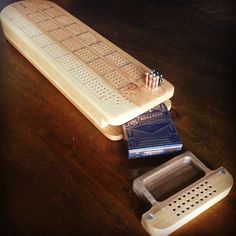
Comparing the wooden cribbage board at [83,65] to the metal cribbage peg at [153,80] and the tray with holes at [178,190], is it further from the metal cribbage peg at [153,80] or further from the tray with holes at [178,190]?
the tray with holes at [178,190]

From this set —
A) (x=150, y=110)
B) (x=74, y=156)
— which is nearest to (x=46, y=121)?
(x=74, y=156)

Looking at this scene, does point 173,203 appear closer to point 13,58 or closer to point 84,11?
point 13,58

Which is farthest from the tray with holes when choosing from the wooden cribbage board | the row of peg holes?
the wooden cribbage board

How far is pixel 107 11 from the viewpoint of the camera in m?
1.24

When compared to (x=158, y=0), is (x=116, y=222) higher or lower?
lower

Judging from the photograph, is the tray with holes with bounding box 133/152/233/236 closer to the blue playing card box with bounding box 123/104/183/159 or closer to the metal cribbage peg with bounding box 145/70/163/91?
the blue playing card box with bounding box 123/104/183/159

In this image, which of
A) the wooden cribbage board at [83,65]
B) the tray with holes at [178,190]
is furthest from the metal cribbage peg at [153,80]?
the tray with holes at [178,190]

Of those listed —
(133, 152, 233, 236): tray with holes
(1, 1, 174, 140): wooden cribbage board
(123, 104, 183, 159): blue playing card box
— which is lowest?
(133, 152, 233, 236): tray with holes

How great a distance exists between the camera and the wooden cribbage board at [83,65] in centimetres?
76

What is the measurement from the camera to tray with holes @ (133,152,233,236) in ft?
1.98

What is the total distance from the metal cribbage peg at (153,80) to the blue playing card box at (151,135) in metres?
0.06

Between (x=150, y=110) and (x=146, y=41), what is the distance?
1.24 feet

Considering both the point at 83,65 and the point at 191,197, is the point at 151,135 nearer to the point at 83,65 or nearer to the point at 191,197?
the point at 191,197

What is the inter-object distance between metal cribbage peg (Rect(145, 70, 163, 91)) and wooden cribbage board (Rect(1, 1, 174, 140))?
0.04 feet
